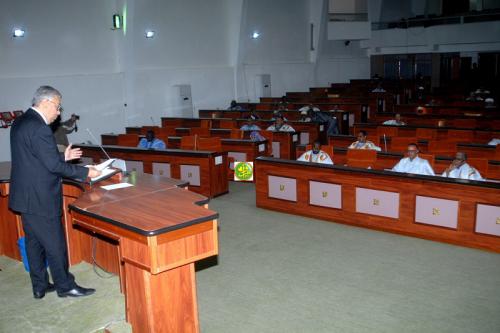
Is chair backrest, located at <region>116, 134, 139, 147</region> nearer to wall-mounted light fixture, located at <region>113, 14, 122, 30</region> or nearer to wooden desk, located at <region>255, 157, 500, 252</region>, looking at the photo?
wooden desk, located at <region>255, 157, 500, 252</region>

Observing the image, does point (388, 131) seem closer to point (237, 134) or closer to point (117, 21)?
point (237, 134)

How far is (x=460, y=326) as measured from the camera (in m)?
4.37

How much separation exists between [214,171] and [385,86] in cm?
1452

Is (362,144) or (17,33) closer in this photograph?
(362,144)

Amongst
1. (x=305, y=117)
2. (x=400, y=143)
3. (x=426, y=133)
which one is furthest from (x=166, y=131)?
(x=426, y=133)

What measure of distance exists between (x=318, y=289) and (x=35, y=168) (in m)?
2.94

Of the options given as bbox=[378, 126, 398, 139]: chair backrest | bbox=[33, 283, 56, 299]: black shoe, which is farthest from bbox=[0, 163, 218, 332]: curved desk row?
bbox=[378, 126, 398, 139]: chair backrest

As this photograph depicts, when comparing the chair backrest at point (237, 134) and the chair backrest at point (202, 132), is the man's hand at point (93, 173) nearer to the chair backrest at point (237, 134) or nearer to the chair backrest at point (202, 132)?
the chair backrest at point (237, 134)

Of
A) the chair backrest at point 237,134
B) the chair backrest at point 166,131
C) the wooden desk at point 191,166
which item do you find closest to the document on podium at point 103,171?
the wooden desk at point 191,166

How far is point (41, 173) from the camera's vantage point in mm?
4141

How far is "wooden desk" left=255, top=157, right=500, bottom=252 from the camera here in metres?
6.04

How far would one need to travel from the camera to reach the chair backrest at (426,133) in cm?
1084

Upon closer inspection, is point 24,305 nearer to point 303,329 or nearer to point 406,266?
point 303,329

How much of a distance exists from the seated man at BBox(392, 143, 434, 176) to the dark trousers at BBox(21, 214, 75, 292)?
519 cm
